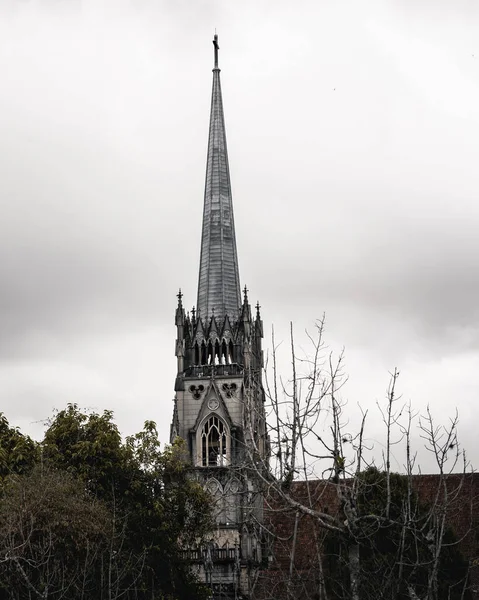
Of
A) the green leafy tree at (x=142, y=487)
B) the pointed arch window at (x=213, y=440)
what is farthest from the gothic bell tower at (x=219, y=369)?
the green leafy tree at (x=142, y=487)

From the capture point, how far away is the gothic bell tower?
47969mm

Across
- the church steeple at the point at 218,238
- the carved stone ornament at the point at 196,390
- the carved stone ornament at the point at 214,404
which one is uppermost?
the church steeple at the point at 218,238

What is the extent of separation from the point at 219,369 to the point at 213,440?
3808mm

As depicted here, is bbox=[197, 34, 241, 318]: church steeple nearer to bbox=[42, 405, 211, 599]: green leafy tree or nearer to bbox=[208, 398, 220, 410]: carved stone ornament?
bbox=[208, 398, 220, 410]: carved stone ornament

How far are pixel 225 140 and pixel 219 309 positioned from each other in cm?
1189

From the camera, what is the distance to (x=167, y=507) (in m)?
35.9

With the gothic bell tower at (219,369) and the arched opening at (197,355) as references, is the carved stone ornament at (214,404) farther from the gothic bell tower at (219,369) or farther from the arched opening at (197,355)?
the arched opening at (197,355)

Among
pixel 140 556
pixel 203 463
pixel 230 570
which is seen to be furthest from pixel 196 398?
pixel 140 556

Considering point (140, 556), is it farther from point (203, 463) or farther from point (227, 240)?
point (227, 240)

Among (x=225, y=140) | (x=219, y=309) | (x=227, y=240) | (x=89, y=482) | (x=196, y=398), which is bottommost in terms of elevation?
(x=89, y=482)

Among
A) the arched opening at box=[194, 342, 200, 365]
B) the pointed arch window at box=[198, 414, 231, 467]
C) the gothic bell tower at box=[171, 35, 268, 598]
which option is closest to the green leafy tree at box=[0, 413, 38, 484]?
the gothic bell tower at box=[171, 35, 268, 598]

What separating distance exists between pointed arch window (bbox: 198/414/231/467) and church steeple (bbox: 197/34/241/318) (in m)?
6.20

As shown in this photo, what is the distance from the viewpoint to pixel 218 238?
57.1 metres

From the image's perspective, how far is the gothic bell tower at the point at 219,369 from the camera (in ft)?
157
